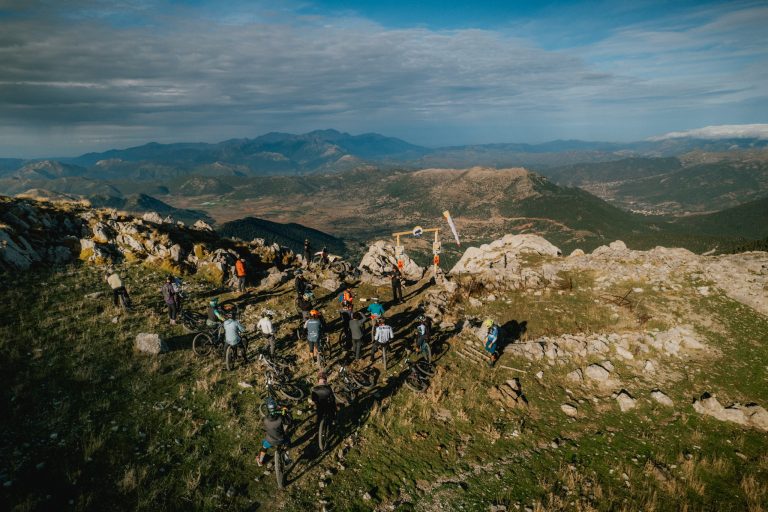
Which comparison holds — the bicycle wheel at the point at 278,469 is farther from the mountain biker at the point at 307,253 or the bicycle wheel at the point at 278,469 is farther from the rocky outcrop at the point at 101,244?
the mountain biker at the point at 307,253

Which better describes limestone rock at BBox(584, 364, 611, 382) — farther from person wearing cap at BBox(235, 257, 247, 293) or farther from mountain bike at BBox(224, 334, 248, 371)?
person wearing cap at BBox(235, 257, 247, 293)

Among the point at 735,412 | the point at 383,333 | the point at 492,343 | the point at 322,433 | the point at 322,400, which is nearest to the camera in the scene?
the point at 322,400

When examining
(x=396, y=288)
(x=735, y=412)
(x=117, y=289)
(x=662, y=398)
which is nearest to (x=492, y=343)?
(x=662, y=398)

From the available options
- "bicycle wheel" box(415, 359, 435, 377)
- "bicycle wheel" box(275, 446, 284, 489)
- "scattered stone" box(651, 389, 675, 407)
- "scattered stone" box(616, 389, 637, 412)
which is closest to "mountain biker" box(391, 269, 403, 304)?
"bicycle wheel" box(415, 359, 435, 377)

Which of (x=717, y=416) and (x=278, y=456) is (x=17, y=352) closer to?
(x=278, y=456)

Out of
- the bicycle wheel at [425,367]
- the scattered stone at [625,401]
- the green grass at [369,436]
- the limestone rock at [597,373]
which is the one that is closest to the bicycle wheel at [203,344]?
the green grass at [369,436]

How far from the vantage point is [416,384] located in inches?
685

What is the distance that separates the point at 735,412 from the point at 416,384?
14755mm

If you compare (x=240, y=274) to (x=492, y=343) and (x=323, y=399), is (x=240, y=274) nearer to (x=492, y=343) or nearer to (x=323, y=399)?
(x=323, y=399)

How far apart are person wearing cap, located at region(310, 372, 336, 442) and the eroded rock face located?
60.2 ft

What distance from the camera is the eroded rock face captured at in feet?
106

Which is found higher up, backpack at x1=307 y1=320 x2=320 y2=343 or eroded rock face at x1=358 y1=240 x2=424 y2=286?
backpack at x1=307 y1=320 x2=320 y2=343

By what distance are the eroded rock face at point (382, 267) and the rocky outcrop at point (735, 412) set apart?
68.6ft

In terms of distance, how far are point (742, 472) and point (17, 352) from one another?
31387 mm
